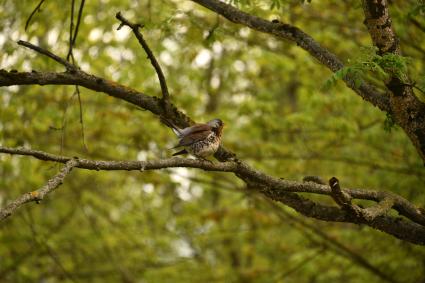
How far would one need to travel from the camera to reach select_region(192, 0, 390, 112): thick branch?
3.99 m

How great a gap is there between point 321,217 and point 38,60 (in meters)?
4.38

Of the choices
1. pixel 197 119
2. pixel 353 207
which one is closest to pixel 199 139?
Answer: pixel 353 207

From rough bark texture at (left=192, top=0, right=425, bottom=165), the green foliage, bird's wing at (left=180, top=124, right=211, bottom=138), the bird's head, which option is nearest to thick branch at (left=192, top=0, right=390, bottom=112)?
rough bark texture at (left=192, top=0, right=425, bottom=165)

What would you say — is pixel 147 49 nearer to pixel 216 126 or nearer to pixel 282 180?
pixel 282 180

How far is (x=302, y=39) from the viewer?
417cm

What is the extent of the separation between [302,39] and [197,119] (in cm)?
387

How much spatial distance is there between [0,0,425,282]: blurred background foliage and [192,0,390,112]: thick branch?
51cm

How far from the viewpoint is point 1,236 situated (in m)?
9.27

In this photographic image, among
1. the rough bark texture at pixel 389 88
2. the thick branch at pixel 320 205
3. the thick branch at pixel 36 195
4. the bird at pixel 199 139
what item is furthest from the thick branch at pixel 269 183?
the thick branch at pixel 36 195

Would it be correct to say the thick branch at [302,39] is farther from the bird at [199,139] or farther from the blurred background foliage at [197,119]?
the bird at [199,139]

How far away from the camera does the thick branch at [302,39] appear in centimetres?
399

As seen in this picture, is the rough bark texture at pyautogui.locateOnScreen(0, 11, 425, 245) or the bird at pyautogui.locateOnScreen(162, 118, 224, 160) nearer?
the rough bark texture at pyautogui.locateOnScreen(0, 11, 425, 245)

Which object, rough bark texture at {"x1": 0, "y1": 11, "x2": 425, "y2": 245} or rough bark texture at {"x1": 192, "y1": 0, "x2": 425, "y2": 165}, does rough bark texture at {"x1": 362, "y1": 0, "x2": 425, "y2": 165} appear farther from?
rough bark texture at {"x1": 0, "y1": 11, "x2": 425, "y2": 245}

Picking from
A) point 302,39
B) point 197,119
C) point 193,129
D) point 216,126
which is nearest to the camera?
point 302,39
